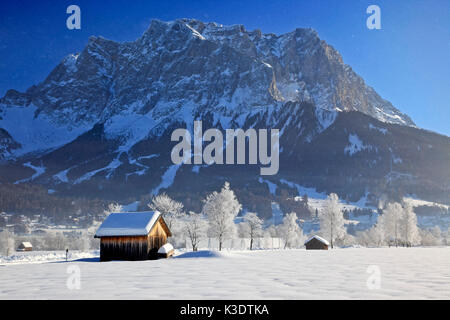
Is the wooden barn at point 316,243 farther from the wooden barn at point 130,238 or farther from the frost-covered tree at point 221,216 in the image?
the wooden barn at point 130,238

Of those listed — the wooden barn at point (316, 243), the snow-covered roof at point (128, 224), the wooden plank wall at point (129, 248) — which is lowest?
the wooden barn at point (316, 243)

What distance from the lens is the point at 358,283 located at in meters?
18.7

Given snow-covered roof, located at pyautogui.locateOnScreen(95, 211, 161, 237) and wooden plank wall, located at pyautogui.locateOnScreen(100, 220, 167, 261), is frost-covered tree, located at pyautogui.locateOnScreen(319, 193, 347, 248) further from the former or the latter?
wooden plank wall, located at pyautogui.locateOnScreen(100, 220, 167, 261)

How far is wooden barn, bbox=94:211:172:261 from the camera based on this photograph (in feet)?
155

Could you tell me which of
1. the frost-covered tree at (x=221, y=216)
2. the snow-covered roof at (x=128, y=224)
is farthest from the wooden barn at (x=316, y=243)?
the snow-covered roof at (x=128, y=224)

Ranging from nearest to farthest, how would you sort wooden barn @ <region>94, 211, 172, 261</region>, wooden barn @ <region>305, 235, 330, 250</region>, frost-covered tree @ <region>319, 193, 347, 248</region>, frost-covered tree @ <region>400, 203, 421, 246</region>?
1. wooden barn @ <region>94, 211, 172, 261</region>
2. wooden barn @ <region>305, 235, 330, 250</region>
3. frost-covered tree @ <region>319, 193, 347, 248</region>
4. frost-covered tree @ <region>400, 203, 421, 246</region>

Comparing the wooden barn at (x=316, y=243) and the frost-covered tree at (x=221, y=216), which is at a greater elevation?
the frost-covered tree at (x=221, y=216)

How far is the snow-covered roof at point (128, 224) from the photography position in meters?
47.7

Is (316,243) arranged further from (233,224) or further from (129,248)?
(129,248)

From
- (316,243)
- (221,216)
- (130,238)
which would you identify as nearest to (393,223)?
(316,243)

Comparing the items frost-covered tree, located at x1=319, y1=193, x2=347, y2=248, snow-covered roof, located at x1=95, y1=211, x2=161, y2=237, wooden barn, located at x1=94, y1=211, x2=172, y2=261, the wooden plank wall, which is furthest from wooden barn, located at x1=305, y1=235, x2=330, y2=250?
the wooden plank wall

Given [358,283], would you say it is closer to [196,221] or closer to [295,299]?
[295,299]
